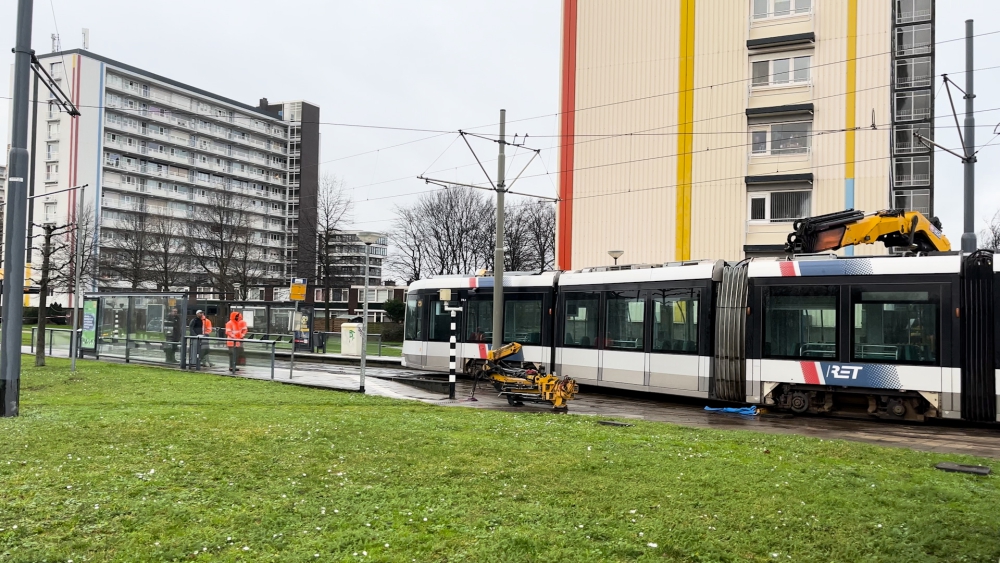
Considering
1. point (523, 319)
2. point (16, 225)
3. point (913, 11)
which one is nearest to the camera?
point (16, 225)

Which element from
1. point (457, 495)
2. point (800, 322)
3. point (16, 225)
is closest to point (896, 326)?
point (800, 322)

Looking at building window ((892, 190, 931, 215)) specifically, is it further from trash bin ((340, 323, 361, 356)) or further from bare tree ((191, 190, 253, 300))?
bare tree ((191, 190, 253, 300))

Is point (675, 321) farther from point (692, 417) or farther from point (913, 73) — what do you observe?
point (913, 73)

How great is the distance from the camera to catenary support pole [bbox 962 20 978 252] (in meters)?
19.4

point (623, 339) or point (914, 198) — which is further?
point (914, 198)

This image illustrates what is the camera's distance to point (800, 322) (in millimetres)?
15414

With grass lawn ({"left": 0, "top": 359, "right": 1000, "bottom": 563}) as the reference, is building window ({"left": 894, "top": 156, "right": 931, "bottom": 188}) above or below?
above

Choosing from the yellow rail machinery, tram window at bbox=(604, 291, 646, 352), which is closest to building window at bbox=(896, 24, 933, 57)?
tram window at bbox=(604, 291, 646, 352)

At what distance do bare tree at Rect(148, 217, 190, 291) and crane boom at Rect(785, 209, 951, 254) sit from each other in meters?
44.2

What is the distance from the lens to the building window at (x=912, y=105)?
45.8 meters

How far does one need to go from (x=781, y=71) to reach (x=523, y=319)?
17.9m

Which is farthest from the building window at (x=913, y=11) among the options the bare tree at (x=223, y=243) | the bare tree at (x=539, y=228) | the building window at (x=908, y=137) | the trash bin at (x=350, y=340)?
the bare tree at (x=223, y=243)

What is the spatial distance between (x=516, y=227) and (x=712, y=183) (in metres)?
28.8

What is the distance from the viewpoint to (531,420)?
39.7 feet
